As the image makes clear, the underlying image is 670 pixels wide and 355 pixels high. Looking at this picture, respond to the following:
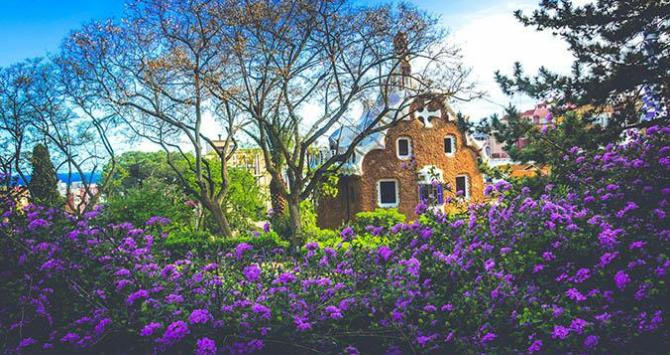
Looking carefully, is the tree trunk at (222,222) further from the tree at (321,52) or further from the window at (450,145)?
the window at (450,145)

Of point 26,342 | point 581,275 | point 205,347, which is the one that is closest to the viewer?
point 205,347

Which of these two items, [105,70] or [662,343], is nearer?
[662,343]

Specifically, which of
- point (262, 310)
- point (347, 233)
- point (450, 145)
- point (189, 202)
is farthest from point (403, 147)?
point (262, 310)

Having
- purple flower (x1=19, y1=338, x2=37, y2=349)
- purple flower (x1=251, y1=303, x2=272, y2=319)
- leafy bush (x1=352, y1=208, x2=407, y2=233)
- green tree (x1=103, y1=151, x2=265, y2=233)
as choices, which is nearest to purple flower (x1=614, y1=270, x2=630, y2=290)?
purple flower (x1=251, y1=303, x2=272, y2=319)

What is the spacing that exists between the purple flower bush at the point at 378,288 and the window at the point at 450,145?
63.8 feet

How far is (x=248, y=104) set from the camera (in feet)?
60.5

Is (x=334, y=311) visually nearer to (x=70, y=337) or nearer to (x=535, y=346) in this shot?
(x=535, y=346)

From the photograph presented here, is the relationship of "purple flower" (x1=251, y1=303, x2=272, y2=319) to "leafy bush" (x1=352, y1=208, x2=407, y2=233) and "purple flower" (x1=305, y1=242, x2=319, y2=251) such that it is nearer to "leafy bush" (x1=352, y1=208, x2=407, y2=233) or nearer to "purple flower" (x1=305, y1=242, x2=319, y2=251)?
"purple flower" (x1=305, y1=242, x2=319, y2=251)

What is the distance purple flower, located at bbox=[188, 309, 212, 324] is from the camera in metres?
4.04

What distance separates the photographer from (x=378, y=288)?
15.3ft

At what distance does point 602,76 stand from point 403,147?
16.5 m

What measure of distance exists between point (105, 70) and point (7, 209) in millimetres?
14144

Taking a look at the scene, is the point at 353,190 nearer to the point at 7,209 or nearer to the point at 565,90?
the point at 565,90

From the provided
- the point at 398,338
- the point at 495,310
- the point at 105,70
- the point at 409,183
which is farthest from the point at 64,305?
the point at 409,183
